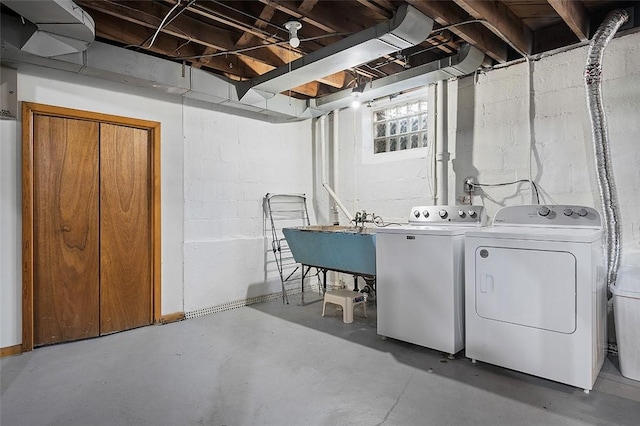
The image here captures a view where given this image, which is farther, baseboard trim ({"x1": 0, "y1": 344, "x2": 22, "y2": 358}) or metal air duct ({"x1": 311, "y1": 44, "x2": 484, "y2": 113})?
metal air duct ({"x1": 311, "y1": 44, "x2": 484, "y2": 113})

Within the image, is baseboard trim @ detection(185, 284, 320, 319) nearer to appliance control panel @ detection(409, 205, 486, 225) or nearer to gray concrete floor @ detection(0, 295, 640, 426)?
gray concrete floor @ detection(0, 295, 640, 426)

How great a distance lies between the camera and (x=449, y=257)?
275 cm

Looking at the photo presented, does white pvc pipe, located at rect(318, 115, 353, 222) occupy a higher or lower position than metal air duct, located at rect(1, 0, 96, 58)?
lower

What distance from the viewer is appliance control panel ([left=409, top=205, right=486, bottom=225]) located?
3.31 m

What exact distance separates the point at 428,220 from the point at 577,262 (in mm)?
1470

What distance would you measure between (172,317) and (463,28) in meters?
3.78

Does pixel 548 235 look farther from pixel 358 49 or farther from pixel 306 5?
pixel 306 5

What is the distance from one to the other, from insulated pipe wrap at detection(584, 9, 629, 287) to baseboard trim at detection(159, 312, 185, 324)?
3.78m

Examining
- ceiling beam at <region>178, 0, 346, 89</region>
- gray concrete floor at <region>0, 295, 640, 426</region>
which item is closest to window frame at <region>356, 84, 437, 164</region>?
ceiling beam at <region>178, 0, 346, 89</region>

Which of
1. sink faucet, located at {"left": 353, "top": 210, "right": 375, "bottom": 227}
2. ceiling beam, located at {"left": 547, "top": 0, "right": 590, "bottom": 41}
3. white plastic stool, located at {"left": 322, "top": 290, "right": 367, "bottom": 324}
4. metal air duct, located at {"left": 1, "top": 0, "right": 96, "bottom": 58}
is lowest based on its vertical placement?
white plastic stool, located at {"left": 322, "top": 290, "right": 367, "bottom": 324}

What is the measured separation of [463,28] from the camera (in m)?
2.94

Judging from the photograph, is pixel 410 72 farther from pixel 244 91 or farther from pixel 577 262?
pixel 577 262

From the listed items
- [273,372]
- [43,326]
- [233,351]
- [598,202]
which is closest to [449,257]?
[598,202]

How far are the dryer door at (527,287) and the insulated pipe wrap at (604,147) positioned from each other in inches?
27.7
